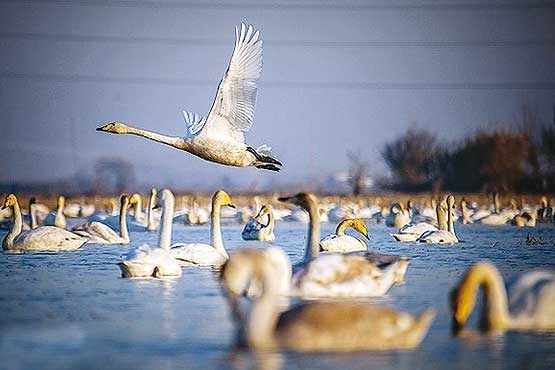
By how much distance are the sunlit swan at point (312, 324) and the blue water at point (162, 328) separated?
124 mm

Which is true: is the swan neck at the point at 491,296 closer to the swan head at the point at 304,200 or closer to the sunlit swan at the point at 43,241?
the swan head at the point at 304,200

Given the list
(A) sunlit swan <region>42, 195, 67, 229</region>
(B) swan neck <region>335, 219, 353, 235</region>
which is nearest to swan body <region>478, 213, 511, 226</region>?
(A) sunlit swan <region>42, 195, 67, 229</region>

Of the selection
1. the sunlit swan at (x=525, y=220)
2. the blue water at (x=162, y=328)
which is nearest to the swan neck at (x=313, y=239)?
the blue water at (x=162, y=328)

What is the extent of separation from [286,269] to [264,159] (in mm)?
9780

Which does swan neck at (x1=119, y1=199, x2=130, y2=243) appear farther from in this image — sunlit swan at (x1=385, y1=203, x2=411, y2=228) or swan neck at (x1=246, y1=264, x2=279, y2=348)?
swan neck at (x1=246, y1=264, x2=279, y2=348)

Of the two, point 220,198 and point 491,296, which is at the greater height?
point 220,198

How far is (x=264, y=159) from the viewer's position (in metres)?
17.9

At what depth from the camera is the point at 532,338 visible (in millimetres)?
7867

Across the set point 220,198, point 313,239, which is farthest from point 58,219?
point 313,239

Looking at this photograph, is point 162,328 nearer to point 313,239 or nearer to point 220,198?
point 313,239

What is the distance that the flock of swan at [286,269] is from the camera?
7.32 metres

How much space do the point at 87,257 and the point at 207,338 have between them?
27.5 ft

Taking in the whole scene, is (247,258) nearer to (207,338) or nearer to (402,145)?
(207,338)

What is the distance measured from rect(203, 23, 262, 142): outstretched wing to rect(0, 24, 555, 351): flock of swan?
0.05ft
